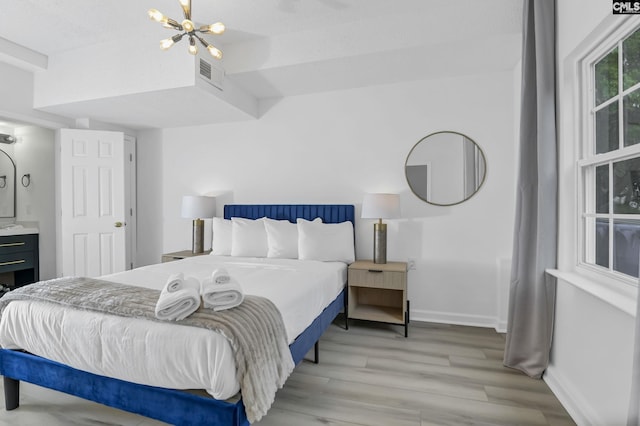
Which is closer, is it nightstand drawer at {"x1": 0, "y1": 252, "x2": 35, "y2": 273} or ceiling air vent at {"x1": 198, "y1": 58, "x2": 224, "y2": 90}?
ceiling air vent at {"x1": 198, "y1": 58, "x2": 224, "y2": 90}

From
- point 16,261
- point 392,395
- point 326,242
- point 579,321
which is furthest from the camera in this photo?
point 16,261

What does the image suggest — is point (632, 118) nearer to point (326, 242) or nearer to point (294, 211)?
point (326, 242)

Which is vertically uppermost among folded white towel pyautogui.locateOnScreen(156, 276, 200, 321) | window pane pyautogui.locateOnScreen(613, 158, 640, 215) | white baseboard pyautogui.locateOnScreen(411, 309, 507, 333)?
window pane pyautogui.locateOnScreen(613, 158, 640, 215)

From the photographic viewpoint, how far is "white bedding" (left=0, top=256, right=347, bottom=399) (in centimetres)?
132

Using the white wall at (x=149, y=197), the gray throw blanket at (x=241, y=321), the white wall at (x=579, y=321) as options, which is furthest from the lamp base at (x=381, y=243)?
the white wall at (x=149, y=197)

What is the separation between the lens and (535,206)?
2.14 metres

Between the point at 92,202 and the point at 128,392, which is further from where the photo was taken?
the point at 92,202

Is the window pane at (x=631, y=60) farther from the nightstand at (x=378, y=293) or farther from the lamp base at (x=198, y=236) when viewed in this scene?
the lamp base at (x=198, y=236)

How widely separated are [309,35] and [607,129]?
2411 mm

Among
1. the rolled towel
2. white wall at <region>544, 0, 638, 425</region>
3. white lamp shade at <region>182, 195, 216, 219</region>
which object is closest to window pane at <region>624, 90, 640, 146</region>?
white wall at <region>544, 0, 638, 425</region>

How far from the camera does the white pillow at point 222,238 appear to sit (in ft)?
11.5

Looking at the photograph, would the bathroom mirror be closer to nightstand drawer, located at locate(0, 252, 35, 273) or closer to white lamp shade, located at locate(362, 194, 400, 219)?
nightstand drawer, located at locate(0, 252, 35, 273)

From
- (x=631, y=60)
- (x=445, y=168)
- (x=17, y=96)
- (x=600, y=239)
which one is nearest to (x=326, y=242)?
(x=445, y=168)

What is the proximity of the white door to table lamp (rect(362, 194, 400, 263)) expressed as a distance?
10.9 feet
